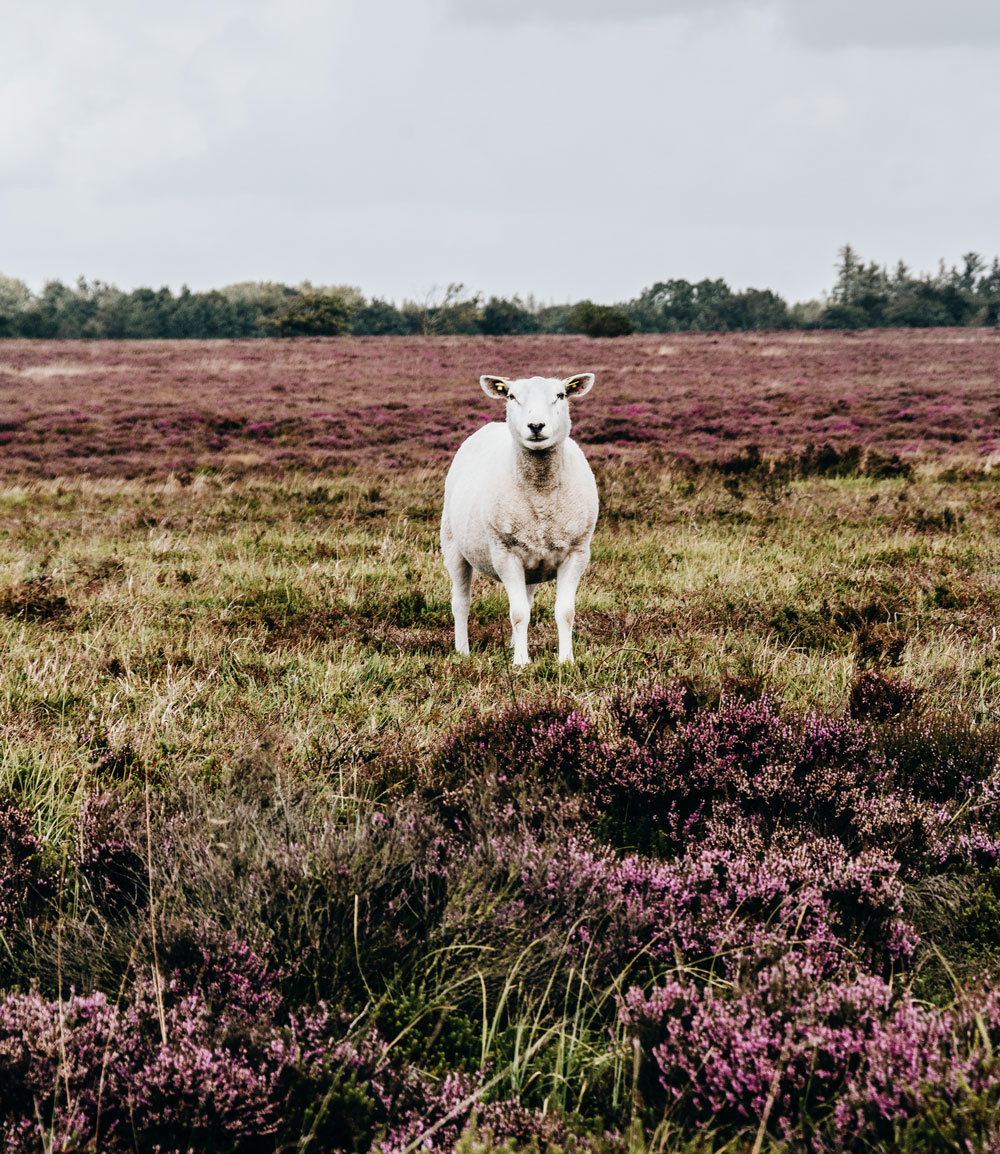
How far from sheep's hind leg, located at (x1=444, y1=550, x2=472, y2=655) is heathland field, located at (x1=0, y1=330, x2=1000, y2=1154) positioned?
0.20 metres

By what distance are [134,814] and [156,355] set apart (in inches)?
1791

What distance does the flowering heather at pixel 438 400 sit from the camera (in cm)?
1888

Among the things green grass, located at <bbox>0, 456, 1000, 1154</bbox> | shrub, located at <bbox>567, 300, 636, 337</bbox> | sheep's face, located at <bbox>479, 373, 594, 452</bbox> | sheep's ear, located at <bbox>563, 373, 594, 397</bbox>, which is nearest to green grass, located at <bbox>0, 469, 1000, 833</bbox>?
green grass, located at <bbox>0, 456, 1000, 1154</bbox>

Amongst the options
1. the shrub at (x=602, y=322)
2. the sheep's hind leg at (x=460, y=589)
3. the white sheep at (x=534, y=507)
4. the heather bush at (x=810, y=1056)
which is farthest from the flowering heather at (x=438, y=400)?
the heather bush at (x=810, y=1056)

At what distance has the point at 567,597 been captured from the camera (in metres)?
5.16

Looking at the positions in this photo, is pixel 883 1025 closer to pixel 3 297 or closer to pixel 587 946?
pixel 587 946

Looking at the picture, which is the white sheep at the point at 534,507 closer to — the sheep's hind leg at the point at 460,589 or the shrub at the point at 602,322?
the sheep's hind leg at the point at 460,589

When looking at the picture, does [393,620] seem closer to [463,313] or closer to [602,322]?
[602,322]

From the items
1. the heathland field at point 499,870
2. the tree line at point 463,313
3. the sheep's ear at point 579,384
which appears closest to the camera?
the heathland field at point 499,870

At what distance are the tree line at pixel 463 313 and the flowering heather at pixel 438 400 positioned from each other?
1828 cm

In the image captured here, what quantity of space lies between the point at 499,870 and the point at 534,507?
3.11 metres

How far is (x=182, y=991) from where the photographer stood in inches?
76.9

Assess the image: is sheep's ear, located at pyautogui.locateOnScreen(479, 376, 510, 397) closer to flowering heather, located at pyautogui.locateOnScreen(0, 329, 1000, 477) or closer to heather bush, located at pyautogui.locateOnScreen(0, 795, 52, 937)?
heather bush, located at pyautogui.locateOnScreen(0, 795, 52, 937)

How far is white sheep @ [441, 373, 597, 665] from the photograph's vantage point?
493cm
